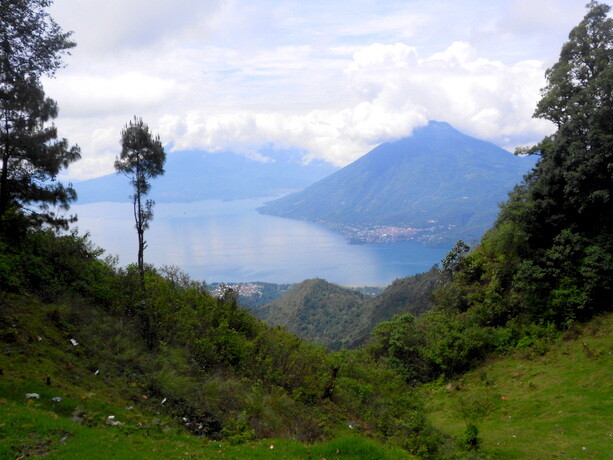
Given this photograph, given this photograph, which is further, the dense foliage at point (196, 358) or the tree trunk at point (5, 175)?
the tree trunk at point (5, 175)

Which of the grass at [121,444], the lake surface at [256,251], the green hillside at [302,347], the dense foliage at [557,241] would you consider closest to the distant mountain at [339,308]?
the dense foliage at [557,241]

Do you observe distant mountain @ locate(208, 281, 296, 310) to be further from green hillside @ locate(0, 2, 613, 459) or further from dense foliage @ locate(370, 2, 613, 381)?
dense foliage @ locate(370, 2, 613, 381)

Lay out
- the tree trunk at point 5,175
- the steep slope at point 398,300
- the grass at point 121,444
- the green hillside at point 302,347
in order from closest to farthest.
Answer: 1. the grass at point 121,444
2. the green hillside at point 302,347
3. the tree trunk at point 5,175
4. the steep slope at point 398,300

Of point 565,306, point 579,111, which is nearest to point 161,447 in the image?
point 565,306

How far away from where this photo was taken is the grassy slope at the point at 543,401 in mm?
6609

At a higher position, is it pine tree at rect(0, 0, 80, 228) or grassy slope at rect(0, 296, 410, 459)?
pine tree at rect(0, 0, 80, 228)

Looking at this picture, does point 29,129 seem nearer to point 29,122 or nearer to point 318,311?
point 29,122

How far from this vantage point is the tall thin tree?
11664 millimetres

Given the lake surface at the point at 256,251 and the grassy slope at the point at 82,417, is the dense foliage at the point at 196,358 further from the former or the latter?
the lake surface at the point at 256,251

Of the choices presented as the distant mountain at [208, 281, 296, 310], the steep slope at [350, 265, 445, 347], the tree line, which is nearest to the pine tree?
the tree line

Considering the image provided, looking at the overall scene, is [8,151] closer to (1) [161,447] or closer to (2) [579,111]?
(1) [161,447]

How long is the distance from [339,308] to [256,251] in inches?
2741

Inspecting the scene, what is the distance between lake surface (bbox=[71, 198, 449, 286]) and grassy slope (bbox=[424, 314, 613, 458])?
6541 cm

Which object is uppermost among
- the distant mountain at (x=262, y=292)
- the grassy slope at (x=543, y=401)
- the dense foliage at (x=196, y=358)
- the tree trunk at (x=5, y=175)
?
the tree trunk at (x=5, y=175)
